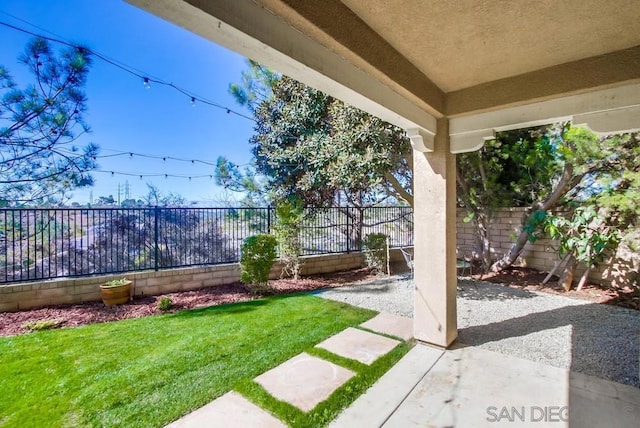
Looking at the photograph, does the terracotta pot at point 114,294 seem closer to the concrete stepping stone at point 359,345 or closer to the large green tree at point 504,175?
the concrete stepping stone at point 359,345

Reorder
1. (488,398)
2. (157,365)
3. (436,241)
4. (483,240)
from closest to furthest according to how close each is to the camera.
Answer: (488,398), (157,365), (436,241), (483,240)

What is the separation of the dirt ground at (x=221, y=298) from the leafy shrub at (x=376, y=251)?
12.9 inches

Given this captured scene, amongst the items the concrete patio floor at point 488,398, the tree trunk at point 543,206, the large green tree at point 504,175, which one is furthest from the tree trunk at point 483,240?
the concrete patio floor at point 488,398

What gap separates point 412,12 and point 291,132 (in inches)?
274

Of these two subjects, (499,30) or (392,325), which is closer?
(499,30)

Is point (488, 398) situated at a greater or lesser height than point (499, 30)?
lesser

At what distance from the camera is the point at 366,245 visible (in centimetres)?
738

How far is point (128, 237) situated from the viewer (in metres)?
5.47

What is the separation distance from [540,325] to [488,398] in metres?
2.29

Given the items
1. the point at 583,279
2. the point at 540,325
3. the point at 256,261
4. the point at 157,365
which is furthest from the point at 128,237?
the point at 583,279

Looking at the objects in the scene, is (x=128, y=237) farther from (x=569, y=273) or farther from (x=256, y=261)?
(x=569, y=273)

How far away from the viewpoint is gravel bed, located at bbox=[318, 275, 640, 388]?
9.99ft

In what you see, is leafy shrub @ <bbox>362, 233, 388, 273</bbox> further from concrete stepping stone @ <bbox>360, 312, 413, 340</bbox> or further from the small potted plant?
→ the small potted plant

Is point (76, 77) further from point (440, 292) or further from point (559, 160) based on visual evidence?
point (559, 160)
